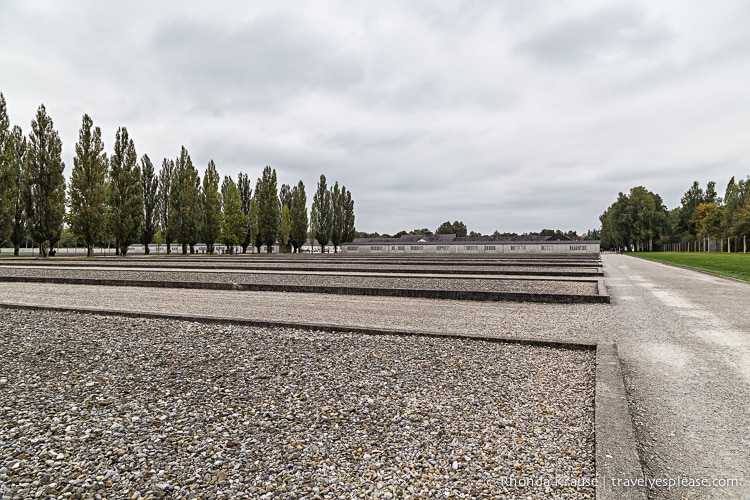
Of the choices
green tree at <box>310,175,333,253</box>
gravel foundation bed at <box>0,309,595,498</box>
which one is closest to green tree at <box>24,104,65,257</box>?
green tree at <box>310,175,333,253</box>

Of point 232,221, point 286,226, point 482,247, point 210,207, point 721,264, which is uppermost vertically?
point 210,207

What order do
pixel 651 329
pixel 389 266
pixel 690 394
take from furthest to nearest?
pixel 389 266, pixel 651 329, pixel 690 394

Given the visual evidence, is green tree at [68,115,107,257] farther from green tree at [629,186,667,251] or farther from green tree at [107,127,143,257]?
green tree at [629,186,667,251]

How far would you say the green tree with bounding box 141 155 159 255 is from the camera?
1670 inches

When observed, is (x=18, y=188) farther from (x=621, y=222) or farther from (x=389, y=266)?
(x=621, y=222)

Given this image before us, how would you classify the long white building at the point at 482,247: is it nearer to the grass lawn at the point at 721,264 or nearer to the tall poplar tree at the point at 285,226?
the tall poplar tree at the point at 285,226

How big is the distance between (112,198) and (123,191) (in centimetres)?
101

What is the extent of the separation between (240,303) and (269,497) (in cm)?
694

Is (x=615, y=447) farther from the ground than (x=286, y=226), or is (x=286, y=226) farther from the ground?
(x=286, y=226)

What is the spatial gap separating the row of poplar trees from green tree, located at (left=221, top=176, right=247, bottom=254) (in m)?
0.11

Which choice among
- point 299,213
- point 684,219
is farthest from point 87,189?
point 684,219

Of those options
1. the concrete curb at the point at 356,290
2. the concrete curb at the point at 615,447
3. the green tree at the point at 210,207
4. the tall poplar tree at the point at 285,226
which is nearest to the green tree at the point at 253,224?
the tall poplar tree at the point at 285,226

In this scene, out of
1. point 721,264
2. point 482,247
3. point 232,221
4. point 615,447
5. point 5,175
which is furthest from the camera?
point 482,247

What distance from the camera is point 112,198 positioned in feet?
117
